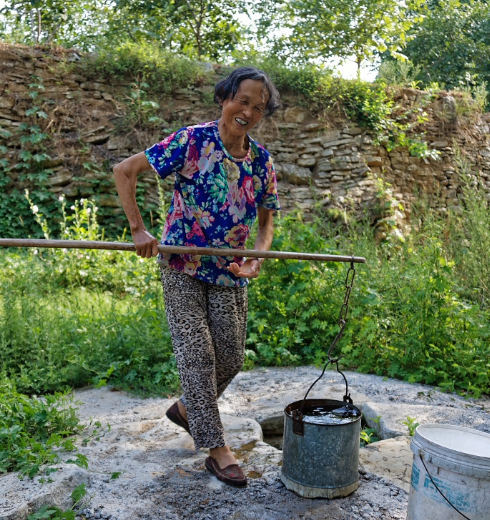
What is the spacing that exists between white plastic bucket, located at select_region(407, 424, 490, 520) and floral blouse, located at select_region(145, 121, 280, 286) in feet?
3.97

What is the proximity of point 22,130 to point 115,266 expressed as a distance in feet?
10.5

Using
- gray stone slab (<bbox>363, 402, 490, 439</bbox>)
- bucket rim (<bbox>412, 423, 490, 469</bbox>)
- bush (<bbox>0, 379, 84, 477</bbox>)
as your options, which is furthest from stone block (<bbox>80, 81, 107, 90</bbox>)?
bucket rim (<bbox>412, 423, 490, 469</bbox>)

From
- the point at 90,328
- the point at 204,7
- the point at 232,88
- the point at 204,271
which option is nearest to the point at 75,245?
the point at 204,271

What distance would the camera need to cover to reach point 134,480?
8.79 feet

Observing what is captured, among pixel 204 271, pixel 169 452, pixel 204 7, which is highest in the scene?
pixel 204 7

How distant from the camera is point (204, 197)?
2.66m

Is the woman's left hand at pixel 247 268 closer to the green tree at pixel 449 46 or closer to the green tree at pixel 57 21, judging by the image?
the green tree at pixel 57 21

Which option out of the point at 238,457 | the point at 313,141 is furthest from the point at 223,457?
the point at 313,141

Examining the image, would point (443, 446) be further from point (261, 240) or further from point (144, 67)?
point (144, 67)

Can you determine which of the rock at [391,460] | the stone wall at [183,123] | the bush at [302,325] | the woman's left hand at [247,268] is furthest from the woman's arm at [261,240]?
the stone wall at [183,123]

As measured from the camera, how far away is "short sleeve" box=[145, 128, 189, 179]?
2580 mm

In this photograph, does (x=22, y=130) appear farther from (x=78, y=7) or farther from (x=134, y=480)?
(x=134, y=480)

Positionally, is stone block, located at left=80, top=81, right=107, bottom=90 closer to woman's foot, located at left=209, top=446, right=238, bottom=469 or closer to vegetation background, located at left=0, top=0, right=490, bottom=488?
vegetation background, located at left=0, top=0, right=490, bottom=488

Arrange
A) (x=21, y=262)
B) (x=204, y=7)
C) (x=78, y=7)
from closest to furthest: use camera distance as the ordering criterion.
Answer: (x=21, y=262) < (x=204, y=7) < (x=78, y=7)
